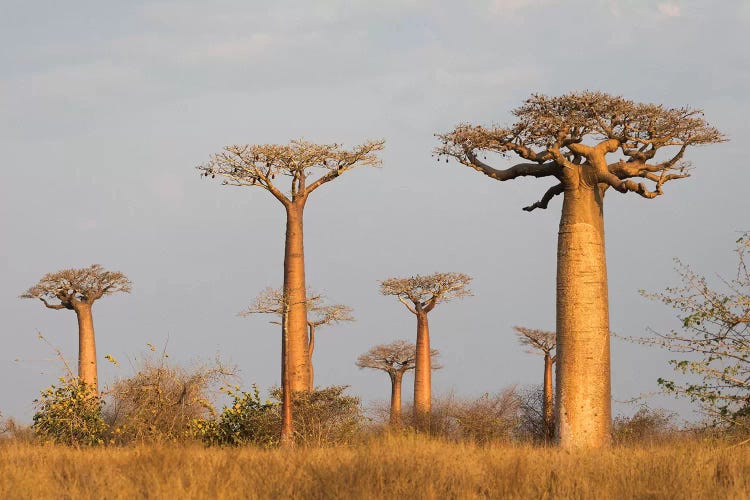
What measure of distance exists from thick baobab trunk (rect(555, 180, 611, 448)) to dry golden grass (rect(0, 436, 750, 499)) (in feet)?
14.2

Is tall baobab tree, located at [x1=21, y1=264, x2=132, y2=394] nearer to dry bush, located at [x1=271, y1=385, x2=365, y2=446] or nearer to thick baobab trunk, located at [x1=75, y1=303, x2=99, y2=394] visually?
thick baobab trunk, located at [x1=75, y1=303, x2=99, y2=394]

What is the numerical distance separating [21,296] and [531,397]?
14690 mm

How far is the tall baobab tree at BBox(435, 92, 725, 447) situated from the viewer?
12.5 meters

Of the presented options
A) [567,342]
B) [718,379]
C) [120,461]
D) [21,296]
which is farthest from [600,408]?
[21,296]

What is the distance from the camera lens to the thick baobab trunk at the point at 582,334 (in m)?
12.5

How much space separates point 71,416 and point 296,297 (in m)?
4.21

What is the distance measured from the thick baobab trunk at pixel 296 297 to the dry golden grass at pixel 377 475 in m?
7.94

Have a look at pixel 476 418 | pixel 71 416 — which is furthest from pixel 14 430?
pixel 476 418

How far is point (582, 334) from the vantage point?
12.5 m

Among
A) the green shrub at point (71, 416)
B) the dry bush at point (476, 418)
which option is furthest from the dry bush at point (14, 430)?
the dry bush at point (476, 418)

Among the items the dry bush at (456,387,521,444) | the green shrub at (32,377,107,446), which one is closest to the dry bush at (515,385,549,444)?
the dry bush at (456,387,521,444)

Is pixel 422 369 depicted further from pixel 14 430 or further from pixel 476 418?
pixel 14 430

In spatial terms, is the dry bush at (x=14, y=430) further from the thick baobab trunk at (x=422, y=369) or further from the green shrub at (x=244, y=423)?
the thick baobab trunk at (x=422, y=369)

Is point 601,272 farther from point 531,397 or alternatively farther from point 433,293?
point 433,293
